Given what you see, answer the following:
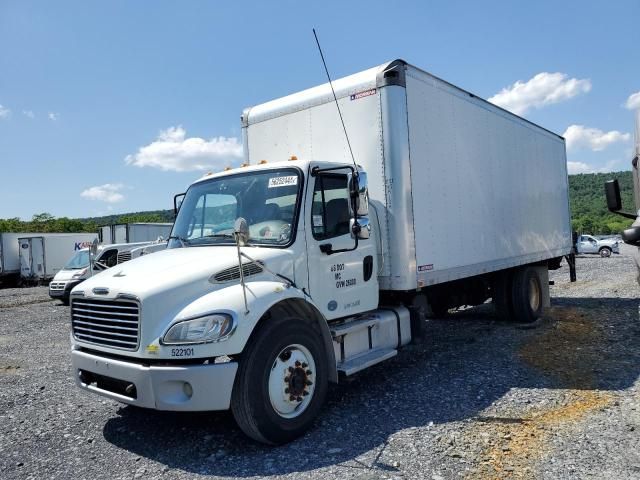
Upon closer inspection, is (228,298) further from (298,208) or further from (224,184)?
(224,184)

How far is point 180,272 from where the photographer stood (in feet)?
13.7

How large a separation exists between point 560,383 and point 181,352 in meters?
4.31

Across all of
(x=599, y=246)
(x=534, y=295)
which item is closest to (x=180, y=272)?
(x=534, y=295)

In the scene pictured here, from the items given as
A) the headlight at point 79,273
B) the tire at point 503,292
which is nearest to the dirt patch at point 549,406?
the tire at point 503,292

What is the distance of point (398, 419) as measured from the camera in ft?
15.5

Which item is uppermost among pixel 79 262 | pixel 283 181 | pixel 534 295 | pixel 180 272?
pixel 283 181

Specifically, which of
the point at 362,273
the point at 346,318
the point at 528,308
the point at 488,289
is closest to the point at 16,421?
the point at 346,318

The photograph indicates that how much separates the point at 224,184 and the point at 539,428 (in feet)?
12.9

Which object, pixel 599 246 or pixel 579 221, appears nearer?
pixel 599 246

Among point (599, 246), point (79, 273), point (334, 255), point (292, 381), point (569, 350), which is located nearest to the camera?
point (292, 381)

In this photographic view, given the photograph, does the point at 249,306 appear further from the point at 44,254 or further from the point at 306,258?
the point at 44,254

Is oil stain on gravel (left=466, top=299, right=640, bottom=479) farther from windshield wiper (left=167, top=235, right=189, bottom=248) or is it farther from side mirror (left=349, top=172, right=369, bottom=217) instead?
windshield wiper (left=167, top=235, right=189, bottom=248)

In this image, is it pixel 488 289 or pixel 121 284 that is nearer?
pixel 121 284

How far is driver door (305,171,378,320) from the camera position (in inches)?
194
